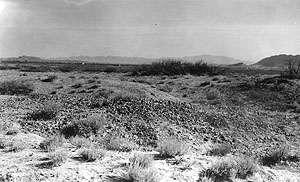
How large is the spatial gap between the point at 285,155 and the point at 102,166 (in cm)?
661

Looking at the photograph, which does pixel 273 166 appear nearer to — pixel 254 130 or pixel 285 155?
pixel 285 155

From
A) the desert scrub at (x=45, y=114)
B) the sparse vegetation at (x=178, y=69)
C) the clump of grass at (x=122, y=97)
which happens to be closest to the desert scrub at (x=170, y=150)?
the desert scrub at (x=45, y=114)

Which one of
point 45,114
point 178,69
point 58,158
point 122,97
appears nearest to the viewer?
point 58,158

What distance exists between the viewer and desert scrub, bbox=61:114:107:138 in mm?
11242

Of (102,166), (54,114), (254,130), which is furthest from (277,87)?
(102,166)

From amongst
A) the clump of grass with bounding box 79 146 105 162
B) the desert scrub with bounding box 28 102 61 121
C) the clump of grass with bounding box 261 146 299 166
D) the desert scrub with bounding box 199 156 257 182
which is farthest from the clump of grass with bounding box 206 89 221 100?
the clump of grass with bounding box 79 146 105 162

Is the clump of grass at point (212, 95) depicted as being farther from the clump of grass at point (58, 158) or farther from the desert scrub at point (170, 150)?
the clump of grass at point (58, 158)

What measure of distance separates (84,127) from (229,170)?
600 cm

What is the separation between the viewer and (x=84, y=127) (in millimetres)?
11492

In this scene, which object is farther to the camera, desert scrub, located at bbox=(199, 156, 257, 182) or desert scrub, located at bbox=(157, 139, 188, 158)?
desert scrub, located at bbox=(157, 139, 188, 158)

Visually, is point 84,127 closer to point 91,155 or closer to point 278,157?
point 91,155

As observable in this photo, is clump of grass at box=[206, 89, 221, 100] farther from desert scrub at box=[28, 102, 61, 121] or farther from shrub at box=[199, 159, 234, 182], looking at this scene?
shrub at box=[199, 159, 234, 182]

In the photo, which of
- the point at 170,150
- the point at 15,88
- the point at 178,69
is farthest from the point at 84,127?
the point at 178,69

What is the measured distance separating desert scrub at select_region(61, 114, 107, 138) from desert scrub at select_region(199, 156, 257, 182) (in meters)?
5.39
